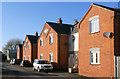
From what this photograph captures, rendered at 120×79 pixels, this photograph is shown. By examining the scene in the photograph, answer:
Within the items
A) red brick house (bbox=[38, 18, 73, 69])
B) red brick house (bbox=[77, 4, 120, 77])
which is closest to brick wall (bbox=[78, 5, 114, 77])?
red brick house (bbox=[77, 4, 120, 77])

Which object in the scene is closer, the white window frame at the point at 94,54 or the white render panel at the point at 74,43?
the white window frame at the point at 94,54

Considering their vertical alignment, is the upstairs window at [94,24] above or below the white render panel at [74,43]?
above

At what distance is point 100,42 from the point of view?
14562mm

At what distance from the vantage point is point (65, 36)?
24.6 meters

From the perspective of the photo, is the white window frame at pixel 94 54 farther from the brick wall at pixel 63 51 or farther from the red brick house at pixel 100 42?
the brick wall at pixel 63 51

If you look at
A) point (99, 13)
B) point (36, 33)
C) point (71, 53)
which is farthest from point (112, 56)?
point (36, 33)

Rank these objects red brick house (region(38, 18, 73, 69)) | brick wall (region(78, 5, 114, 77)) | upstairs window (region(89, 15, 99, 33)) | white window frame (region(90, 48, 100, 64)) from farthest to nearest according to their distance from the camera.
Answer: red brick house (region(38, 18, 73, 69)) → upstairs window (region(89, 15, 99, 33)) → white window frame (region(90, 48, 100, 64)) → brick wall (region(78, 5, 114, 77))

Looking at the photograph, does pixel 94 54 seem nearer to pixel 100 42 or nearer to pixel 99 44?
pixel 99 44

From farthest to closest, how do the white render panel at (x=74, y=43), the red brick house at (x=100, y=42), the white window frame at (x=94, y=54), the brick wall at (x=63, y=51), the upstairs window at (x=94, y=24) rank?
the brick wall at (x=63, y=51), the white render panel at (x=74, y=43), the upstairs window at (x=94, y=24), the white window frame at (x=94, y=54), the red brick house at (x=100, y=42)

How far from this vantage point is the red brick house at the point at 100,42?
13.0m

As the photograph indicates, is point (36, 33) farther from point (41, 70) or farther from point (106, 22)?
point (106, 22)

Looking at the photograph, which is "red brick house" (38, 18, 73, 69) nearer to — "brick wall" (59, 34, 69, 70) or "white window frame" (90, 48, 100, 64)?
"brick wall" (59, 34, 69, 70)

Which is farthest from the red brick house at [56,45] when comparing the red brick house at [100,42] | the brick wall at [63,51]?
the red brick house at [100,42]

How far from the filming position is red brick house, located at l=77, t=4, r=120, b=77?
13.0 m
